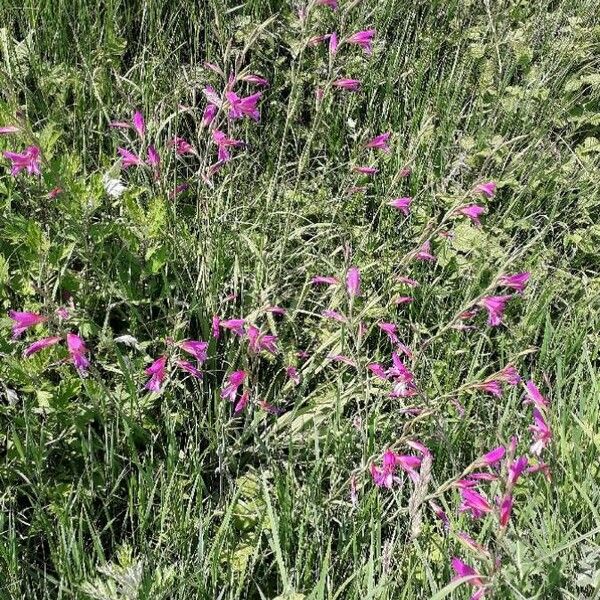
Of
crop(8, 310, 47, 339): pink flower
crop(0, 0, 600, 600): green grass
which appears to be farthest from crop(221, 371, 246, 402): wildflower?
crop(8, 310, 47, 339): pink flower

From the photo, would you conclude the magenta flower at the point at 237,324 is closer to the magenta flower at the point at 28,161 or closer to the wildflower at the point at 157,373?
the wildflower at the point at 157,373

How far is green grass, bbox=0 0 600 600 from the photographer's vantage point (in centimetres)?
178

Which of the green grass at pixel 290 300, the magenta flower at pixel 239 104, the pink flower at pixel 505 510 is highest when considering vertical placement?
the magenta flower at pixel 239 104

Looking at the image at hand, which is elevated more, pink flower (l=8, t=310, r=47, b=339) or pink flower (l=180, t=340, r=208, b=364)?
pink flower (l=8, t=310, r=47, b=339)

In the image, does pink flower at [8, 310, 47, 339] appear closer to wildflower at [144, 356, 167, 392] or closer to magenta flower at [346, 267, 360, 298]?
wildflower at [144, 356, 167, 392]

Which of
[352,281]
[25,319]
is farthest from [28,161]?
[352,281]

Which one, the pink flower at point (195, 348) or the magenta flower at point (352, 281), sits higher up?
the magenta flower at point (352, 281)

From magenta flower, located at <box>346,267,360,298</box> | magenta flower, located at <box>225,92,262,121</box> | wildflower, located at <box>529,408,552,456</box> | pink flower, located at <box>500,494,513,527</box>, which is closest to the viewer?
pink flower, located at <box>500,494,513,527</box>

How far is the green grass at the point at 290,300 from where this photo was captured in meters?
1.78

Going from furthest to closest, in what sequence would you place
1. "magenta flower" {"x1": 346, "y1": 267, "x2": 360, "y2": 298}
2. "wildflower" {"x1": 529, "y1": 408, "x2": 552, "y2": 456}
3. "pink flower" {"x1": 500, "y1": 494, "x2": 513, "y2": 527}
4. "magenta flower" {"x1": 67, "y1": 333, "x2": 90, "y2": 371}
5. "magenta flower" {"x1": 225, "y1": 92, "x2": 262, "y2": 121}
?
"magenta flower" {"x1": 225, "y1": 92, "x2": 262, "y2": 121} < "magenta flower" {"x1": 346, "y1": 267, "x2": 360, "y2": 298} < "magenta flower" {"x1": 67, "y1": 333, "x2": 90, "y2": 371} < "wildflower" {"x1": 529, "y1": 408, "x2": 552, "y2": 456} < "pink flower" {"x1": 500, "y1": 494, "x2": 513, "y2": 527}

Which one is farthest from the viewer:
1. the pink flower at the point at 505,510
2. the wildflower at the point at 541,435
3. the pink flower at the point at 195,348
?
the pink flower at the point at 195,348

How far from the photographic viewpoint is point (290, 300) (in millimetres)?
2521

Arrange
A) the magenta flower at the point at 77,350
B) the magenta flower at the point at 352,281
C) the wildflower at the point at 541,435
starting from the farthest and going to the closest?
the magenta flower at the point at 352,281
the magenta flower at the point at 77,350
the wildflower at the point at 541,435

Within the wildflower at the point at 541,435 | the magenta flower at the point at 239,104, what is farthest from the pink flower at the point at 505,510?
the magenta flower at the point at 239,104
